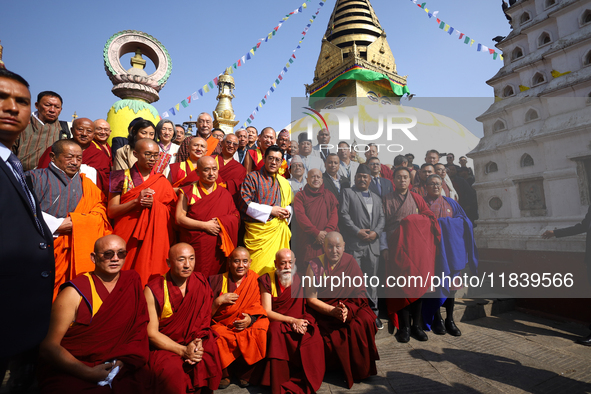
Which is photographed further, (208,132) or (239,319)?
(208,132)

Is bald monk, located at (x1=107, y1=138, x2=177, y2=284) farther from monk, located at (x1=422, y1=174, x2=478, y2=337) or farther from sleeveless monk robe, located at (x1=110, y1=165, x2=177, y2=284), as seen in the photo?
monk, located at (x1=422, y1=174, x2=478, y2=337)

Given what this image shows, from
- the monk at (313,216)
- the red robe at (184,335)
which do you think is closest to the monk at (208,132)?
the monk at (313,216)

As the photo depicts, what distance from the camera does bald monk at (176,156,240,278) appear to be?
339cm

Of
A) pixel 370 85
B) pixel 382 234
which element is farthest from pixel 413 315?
pixel 370 85

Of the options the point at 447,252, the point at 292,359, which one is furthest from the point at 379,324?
the point at 292,359

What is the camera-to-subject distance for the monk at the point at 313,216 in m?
3.90

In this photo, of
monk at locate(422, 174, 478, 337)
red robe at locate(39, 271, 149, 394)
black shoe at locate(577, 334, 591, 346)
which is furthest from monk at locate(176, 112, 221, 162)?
black shoe at locate(577, 334, 591, 346)

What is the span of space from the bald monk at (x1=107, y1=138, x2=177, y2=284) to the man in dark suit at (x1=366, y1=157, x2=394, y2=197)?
9.78ft

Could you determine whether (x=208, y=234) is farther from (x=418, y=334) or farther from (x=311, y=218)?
(x=418, y=334)

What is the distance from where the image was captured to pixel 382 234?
13.9 feet

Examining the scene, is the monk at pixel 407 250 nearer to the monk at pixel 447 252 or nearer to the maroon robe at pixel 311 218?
the monk at pixel 447 252

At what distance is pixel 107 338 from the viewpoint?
2191mm

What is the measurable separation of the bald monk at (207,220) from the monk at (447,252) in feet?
10.1

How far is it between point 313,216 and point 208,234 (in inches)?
56.8
